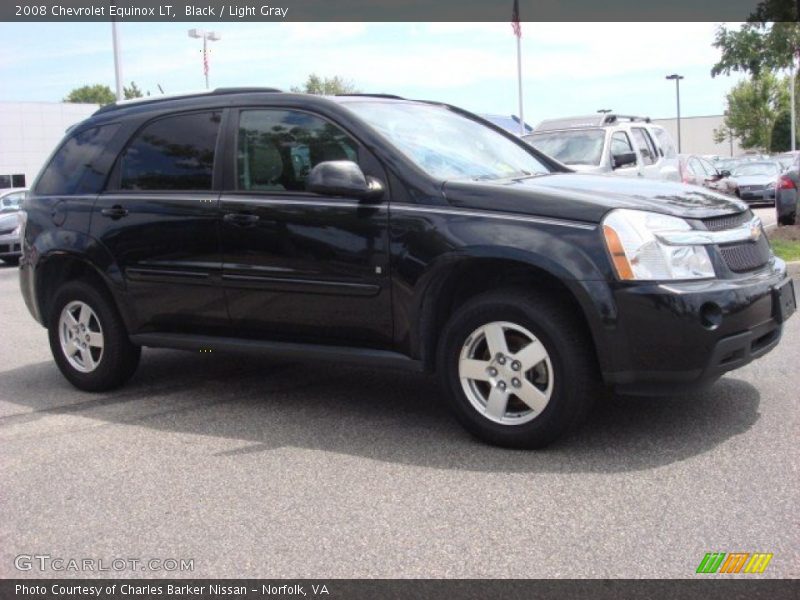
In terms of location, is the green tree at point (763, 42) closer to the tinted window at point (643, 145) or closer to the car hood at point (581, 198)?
the tinted window at point (643, 145)

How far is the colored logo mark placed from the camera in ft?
10.5

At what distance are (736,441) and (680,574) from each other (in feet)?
5.04

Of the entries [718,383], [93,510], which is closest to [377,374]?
[718,383]

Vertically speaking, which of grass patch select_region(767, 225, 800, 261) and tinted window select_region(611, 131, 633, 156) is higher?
tinted window select_region(611, 131, 633, 156)

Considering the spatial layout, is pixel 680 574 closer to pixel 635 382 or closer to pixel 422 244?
pixel 635 382

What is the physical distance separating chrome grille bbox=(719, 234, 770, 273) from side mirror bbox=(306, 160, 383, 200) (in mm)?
1765

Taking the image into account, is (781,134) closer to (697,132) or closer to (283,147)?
(697,132)

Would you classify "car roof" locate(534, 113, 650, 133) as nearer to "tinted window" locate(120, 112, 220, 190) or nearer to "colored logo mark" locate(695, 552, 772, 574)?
"tinted window" locate(120, 112, 220, 190)

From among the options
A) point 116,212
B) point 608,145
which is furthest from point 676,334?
point 608,145

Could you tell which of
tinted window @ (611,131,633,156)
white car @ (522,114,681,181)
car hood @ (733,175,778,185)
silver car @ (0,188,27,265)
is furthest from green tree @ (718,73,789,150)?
silver car @ (0,188,27,265)

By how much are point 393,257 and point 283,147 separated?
1.06 m

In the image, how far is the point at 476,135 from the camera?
580 cm

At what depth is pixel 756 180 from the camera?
2555 centimetres
